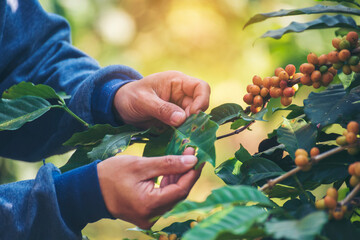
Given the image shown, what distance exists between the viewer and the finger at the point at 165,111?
71 centimetres

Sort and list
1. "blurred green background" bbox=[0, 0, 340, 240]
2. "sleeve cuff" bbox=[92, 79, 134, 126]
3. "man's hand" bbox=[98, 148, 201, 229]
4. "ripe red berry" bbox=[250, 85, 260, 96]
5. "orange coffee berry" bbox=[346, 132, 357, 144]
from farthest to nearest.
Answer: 1. "blurred green background" bbox=[0, 0, 340, 240]
2. "sleeve cuff" bbox=[92, 79, 134, 126]
3. "ripe red berry" bbox=[250, 85, 260, 96]
4. "man's hand" bbox=[98, 148, 201, 229]
5. "orange coffee berry" bbox=[346, 132, 357, 144]

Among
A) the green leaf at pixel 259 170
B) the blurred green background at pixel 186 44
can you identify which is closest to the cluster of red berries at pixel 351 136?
the green leaf at pixel 259 170

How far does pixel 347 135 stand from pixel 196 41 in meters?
2.96

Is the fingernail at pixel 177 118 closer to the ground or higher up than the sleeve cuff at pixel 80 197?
higher up

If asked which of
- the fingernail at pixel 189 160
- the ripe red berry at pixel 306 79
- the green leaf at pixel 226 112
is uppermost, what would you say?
the ripe red berry at pixel 306 79

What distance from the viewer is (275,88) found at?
0.67m

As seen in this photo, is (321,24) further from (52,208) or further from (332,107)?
(52,208)

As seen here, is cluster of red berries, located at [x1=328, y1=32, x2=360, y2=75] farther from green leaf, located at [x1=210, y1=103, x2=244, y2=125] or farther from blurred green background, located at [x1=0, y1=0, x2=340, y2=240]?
blurred green background, located at [x1=0, y1=0, x2=340, y2=240]

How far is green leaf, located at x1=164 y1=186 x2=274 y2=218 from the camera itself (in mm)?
407

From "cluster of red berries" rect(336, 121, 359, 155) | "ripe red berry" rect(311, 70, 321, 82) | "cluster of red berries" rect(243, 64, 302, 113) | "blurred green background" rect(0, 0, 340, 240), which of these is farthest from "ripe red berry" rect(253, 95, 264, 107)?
"blurred green background" rect(0, 0, 340, 240)

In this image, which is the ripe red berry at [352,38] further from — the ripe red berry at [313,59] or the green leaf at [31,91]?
the green leaf at [31,91]

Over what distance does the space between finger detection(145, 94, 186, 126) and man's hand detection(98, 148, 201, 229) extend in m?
0.11

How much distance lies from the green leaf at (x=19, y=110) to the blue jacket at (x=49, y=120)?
10 cm

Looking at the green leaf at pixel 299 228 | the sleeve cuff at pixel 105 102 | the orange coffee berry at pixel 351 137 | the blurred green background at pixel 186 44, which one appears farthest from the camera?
the blurred green background at pixel 186 44
